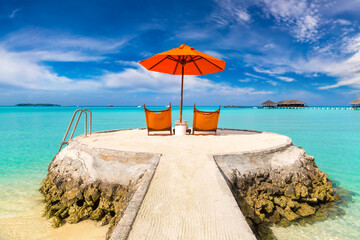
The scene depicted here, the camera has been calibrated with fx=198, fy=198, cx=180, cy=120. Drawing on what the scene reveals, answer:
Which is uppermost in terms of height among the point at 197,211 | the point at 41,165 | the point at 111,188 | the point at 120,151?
the point at 120,151

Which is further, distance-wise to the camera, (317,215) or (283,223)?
(317,215)

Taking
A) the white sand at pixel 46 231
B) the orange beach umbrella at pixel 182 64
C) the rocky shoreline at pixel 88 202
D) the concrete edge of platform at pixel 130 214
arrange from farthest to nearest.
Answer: the orange beach umbrella at pixel 182 64, the rocky shoreline at pixel 88 202, the white sand at pixel 46 231, the concrete edge of platform at pixel 130 214

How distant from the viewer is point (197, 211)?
233 centimetres

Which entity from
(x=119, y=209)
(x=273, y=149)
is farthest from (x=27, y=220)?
(x=273, y=149)

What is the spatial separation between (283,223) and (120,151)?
3439 millimetres

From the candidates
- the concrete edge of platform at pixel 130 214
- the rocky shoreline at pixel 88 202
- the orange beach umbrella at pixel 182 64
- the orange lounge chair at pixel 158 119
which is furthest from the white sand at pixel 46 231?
the orange beach umbrella at pixel 182 64

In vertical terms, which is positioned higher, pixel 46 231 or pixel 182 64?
pixel 182 64

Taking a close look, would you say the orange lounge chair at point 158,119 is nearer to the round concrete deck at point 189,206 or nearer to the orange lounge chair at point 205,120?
the orange lounge chair at point 205,120

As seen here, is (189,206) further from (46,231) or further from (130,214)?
(46,231)

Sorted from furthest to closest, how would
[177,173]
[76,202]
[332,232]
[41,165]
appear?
[41,165] < [76,202] < [332,232] < [177,173]

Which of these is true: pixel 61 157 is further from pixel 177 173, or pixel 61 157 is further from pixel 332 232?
pixel 332 232

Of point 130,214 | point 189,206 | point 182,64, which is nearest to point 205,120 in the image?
point 182,64

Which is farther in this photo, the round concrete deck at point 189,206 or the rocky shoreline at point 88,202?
the rocky shoreline at point 88,202

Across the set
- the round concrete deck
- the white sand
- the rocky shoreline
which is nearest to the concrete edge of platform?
the round concrete deck
